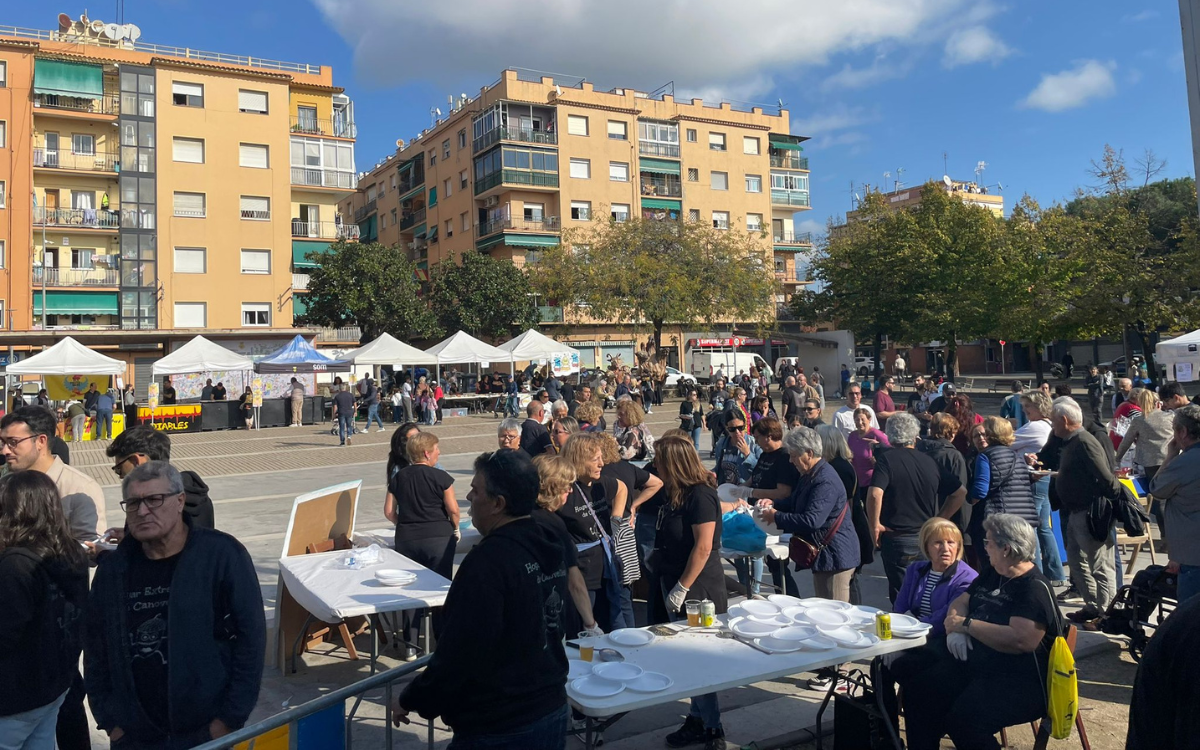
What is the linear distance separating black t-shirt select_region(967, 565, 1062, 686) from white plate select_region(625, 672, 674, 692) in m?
1.50

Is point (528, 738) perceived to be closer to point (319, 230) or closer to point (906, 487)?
point (906, 487)

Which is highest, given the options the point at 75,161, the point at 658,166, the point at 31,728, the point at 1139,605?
the point at 658,166

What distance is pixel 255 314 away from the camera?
131ft

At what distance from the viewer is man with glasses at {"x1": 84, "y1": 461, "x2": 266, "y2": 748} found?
9.20ft

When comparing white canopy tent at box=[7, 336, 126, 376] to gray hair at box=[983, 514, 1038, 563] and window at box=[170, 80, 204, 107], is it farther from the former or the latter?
gray hair at box=[983, 514, 1038, 563]

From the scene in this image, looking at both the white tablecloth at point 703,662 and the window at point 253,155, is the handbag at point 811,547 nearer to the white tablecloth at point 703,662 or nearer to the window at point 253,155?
the white tablecloth at point 703,662

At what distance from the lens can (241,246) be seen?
39719 mm

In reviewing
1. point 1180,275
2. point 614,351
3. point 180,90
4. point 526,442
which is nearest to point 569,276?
point 614,351

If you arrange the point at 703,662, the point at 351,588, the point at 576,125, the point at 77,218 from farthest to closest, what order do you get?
the point at 576,125
the point at 77,218
the point at 351,588
the point at 703,662

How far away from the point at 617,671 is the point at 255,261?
1603 inches

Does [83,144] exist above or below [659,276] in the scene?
above

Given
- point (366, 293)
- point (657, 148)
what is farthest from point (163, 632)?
point (657, 148)

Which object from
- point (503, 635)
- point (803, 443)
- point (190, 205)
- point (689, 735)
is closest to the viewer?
point (503, 635)

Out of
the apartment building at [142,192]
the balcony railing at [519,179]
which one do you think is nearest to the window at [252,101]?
the apartment building at [142,192]
